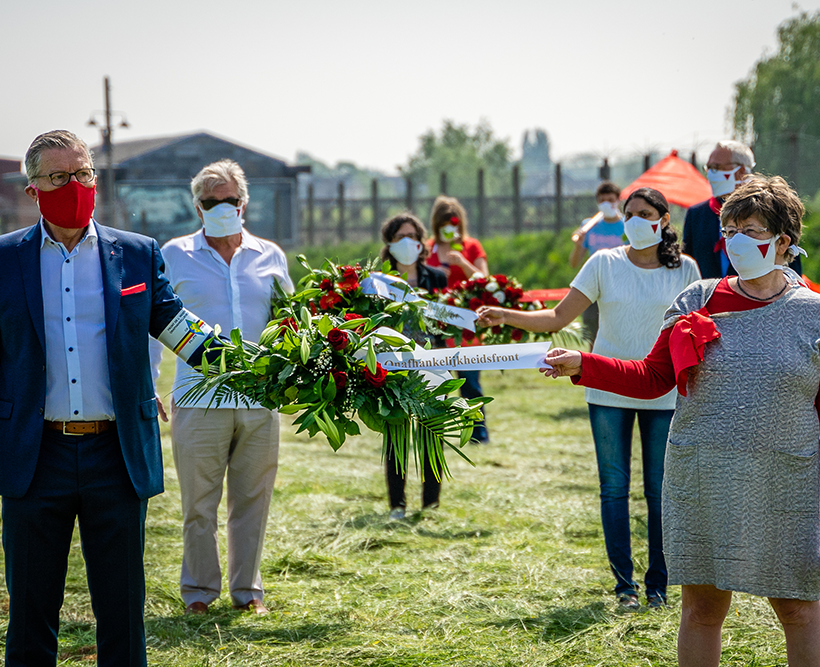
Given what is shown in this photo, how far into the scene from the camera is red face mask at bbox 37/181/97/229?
10.0 feet

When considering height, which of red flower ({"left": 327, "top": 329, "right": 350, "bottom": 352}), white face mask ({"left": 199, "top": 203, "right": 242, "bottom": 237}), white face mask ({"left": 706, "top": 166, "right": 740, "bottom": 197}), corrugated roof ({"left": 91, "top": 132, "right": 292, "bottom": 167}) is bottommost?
red flower ({"left": 327, "top": 329, "right": 350, "bottom": 352})

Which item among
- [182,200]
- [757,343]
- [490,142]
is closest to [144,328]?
[757,343]

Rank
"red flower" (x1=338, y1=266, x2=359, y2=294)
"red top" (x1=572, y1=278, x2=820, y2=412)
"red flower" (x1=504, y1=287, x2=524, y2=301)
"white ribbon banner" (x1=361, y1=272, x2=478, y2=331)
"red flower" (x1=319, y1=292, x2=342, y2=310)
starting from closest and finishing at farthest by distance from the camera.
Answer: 1. "red top" (x1=572, y1=278, x2=820, y2=412)
2. "red flower" (x1=319, y1=292, x2=342, y2=310)
3. "red flower" (x1=338, y1=266, x2=359, y2=294)
4. "white ribbon banner" (x1=361, y1=272, x2=478, y2=331)
5. "red flower" (x1=504, y1=287, x2=524, y2=301)

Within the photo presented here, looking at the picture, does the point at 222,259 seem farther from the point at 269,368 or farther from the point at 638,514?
the point at 638,514

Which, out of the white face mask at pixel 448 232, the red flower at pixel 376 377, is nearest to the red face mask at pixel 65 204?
the red flower at pixel 376 377

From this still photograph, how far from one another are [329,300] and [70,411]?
160cm

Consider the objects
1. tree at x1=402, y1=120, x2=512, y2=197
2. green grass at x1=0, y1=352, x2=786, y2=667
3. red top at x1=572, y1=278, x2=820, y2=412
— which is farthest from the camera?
tree at x1=402, y1=120, x2=512, y2=197

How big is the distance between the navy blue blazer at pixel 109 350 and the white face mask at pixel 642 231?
229 cm

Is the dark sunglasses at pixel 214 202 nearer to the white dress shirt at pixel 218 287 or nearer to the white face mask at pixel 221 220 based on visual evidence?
the white face mask at pixel 221 220

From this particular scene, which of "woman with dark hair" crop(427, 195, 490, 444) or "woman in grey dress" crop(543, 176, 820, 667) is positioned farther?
"woman with dark hair" crop(427, 195, 490, 444)

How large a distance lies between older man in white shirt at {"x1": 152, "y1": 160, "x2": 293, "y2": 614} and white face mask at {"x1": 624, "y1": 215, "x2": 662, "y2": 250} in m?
1.71

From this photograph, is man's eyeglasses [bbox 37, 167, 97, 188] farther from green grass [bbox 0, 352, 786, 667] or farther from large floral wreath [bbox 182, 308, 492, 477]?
green grass [bbox 0, 352, 786, 667]

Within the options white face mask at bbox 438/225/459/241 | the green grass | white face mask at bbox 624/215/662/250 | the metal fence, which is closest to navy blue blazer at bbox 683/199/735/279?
white face mask at bbox 624/215/662/250

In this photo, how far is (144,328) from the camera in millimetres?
3211
